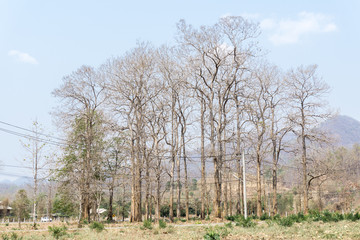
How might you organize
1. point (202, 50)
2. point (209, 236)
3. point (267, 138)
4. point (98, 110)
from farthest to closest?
point (98, 110) → point (267, 138) → point (202, 50) → point (209, 236)

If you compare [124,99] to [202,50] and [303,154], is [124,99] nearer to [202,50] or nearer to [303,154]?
[202,50]

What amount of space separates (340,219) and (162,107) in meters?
17.8

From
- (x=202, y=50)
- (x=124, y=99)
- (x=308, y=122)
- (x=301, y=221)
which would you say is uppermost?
(x=202, y=50)

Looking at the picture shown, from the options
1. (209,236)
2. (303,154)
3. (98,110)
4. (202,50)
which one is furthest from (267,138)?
(209,236)

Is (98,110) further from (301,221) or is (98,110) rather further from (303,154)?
(301,221)

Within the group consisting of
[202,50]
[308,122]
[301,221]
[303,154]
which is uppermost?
[202,50]

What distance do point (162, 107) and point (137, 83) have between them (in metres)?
3.35

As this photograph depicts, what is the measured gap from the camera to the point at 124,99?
99.1ft

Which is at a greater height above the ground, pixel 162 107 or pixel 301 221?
pixel 162 107

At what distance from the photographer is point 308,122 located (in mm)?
30719

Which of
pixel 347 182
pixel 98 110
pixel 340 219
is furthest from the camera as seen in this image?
pixel 347 182

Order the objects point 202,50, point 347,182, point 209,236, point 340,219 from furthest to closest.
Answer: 1. point 347,182
2. point 202,50
3. point 340,219
4. point 209,236

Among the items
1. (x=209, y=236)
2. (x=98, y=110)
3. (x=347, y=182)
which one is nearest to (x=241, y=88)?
(x=98, y=110)

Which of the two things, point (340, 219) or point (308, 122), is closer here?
point (340, 219)
